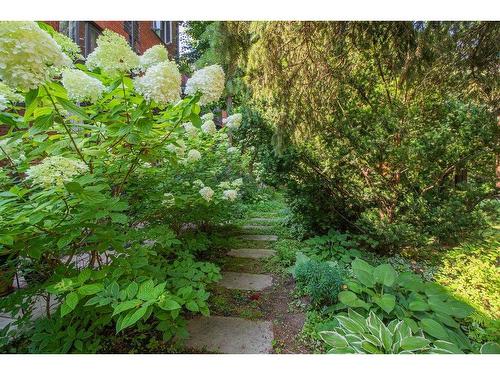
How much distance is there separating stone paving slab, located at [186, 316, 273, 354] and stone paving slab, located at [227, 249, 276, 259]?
88cm

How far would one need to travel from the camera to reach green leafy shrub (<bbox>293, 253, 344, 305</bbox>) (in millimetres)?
1468

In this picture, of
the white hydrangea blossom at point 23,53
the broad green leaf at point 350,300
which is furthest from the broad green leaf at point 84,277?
the broad green leaf at point 350,300

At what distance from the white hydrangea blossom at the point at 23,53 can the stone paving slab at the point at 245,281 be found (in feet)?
4.93

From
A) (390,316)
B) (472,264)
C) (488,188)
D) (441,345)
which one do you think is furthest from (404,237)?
(441,345)

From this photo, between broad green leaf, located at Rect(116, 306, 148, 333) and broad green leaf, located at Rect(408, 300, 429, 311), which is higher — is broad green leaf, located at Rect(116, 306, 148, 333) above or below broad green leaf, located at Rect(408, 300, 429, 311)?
above

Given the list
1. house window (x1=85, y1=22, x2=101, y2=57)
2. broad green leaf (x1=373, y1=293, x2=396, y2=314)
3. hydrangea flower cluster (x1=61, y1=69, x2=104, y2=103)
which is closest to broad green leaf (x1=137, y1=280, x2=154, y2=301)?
hydrangea flower cluster (x1=61, y1=69, x2=104, y2=103)

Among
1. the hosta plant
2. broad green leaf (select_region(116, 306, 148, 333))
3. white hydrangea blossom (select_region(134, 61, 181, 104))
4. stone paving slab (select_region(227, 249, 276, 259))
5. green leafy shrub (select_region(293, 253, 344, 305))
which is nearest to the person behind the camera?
broad green leaf (select_region(116, 306, 148, 333))

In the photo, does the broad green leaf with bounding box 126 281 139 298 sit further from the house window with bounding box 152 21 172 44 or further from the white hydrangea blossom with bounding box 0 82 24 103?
the house window with bounding box 152 21 172 44

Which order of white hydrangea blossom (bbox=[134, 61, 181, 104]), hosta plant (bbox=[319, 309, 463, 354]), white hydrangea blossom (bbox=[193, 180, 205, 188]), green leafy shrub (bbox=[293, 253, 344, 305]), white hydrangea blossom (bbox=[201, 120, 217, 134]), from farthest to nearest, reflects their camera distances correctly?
white hydrangea blossom (bbox=[201, 120, 217, 134]) < white hydrangea blossom (bbox=[193, 180, 205, 188]) < green leafy shrub (bbox=[293, 253, 344, 305]) < hosta plant (bbox=[319, 309, 463, 354]) < white hydrangea blossom (bbox=[134, 61, 181, 104])

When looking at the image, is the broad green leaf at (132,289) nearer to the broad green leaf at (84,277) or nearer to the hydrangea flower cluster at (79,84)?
the broad green leaf at (84,277)

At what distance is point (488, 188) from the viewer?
1635mm

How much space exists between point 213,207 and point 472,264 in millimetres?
1709

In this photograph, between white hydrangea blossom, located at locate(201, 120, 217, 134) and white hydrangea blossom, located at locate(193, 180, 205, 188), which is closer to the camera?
white hydrangea blossom, located at locate(193, 180, 205, 188)

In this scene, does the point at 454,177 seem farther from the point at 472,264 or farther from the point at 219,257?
the point at 219,257
